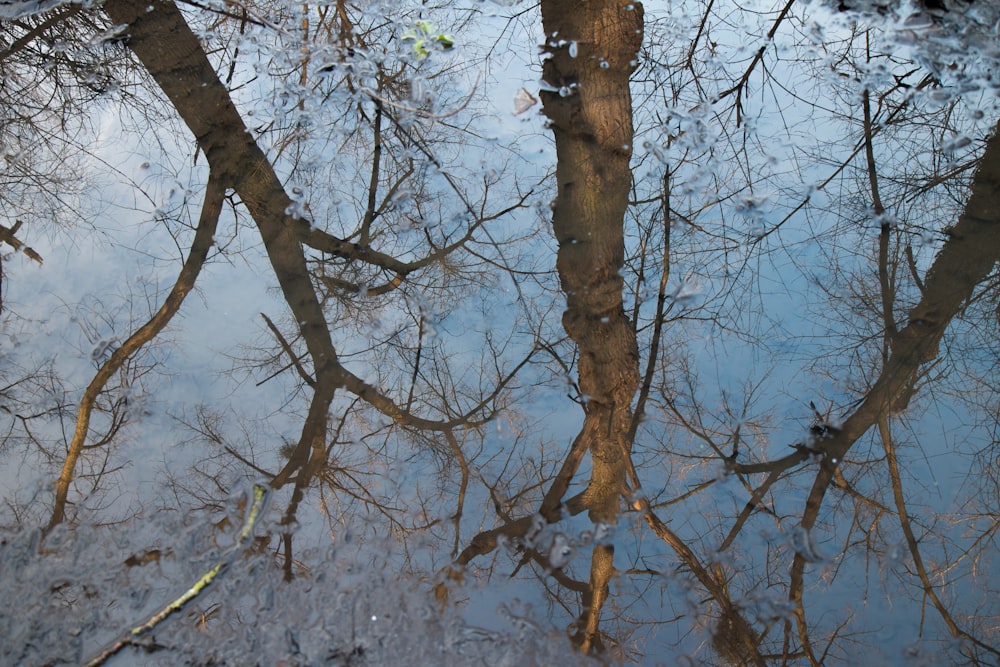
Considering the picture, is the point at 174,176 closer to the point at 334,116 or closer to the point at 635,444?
the point at 334,116

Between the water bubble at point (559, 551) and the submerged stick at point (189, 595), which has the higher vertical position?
the water bubble at point (559, 551)

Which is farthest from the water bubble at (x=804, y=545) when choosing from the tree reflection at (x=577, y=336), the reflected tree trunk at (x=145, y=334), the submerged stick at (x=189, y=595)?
the reflected tree trunk at (x=145, y=334)

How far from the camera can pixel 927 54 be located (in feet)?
7.61

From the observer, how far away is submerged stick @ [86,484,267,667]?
4.92 ft

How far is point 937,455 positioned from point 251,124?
8.21ft

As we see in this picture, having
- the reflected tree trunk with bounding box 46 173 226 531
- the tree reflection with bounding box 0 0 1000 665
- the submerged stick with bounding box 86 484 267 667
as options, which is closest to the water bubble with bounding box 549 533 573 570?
the tree reflection with bounding box 0 0 1000 665

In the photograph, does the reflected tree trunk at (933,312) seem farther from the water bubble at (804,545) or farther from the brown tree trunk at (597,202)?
the brown tree trunk at (597,202)

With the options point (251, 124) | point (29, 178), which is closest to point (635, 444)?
point (251, 124)

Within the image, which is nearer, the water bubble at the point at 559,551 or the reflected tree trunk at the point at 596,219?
the water bubble at the point at 559,551

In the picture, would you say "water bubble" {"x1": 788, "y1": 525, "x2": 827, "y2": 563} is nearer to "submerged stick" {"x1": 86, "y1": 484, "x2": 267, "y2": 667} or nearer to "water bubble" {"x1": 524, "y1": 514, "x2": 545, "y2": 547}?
"water bubble" {"x1": 524, "y1": 514, "x2": 545, "y2": 547}

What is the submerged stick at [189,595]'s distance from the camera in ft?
4.92

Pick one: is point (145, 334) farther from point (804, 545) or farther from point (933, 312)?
point (933, 312)

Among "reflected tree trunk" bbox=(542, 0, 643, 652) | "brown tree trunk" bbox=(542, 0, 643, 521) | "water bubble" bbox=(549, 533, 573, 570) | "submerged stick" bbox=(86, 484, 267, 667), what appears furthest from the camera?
"brown tree trunk" bbox=(542, 0, 643, 521)

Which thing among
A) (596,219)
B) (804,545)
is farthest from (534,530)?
(596,219)
